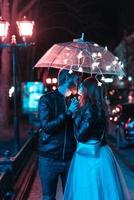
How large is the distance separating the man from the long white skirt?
0.71ft

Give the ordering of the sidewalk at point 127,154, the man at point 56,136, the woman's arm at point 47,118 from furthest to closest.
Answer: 1. the sidewalk at point 127,154
2. the man at point 56,136
3. the woman's arm at point 47,118

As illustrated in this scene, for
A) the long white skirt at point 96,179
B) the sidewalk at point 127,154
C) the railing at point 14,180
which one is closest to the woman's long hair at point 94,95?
the long white skirt at point 96,179

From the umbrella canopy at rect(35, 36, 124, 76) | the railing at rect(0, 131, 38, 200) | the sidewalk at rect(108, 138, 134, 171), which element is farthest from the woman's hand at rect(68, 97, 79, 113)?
the sidewalk at rect(108, 138, 134, 171)

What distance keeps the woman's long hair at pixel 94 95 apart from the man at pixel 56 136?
26 centimetres

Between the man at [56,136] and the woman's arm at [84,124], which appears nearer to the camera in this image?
the woman's arm at [84,124]

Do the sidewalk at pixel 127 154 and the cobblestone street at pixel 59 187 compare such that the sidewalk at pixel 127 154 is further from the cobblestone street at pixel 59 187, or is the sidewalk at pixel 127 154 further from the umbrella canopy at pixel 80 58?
the umbrella canopy at pixel 80 58

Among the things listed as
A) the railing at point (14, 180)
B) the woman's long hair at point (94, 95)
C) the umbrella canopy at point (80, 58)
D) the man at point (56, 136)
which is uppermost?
the umbrella canopy at point (80, 58)

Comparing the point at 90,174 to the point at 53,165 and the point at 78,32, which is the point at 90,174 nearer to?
the point at 53,165

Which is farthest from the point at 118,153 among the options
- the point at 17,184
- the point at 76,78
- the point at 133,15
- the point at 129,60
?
the point at 129,60

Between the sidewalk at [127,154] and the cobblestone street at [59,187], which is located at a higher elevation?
the cobblestone street at [59,187]

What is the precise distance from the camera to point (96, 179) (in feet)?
22.4

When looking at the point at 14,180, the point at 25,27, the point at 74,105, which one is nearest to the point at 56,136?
the point at 74,105

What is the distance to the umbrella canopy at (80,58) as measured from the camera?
8.32 m

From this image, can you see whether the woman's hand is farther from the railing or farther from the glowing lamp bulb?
the glowing lamp bulb
